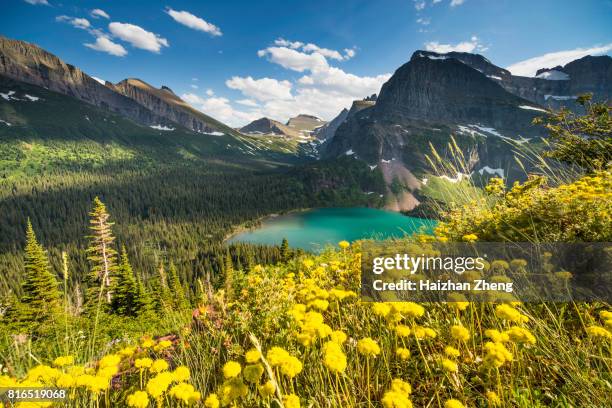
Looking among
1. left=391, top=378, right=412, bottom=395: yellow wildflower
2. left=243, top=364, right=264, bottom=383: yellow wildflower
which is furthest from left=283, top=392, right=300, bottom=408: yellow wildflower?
left=391, top=378, right=412, bottom=395: yellow wildflower

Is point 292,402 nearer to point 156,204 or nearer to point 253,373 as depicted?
point 253,373

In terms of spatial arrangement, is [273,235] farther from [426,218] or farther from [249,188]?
[426,218]

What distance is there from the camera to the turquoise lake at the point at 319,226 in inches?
4198

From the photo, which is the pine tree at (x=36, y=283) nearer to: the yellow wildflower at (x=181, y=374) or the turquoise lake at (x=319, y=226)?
the yellow wildflower at (x=181, y=374)

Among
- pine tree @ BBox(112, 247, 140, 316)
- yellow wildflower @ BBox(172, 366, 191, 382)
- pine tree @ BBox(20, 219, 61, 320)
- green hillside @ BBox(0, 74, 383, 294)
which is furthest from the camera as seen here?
green hillside @ BBox(0, 74, 383, 294)

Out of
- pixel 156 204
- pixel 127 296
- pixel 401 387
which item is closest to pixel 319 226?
pixel 156 204

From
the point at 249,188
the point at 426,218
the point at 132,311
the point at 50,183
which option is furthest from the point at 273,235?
the point at 50,183

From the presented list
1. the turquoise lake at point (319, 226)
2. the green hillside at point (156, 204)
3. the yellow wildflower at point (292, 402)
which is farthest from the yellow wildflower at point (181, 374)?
the turquoise lake at point (319, 226)

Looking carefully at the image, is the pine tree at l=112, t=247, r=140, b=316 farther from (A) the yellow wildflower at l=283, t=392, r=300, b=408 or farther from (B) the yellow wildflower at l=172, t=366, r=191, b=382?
(A) the yellow wildflower at l=283, t=392, r=300, b=408

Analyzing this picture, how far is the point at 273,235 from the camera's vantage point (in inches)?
4641

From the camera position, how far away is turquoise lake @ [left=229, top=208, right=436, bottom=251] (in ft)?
350

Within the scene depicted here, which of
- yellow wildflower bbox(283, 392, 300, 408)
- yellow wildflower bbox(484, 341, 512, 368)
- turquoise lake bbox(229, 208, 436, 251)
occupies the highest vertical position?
yellow wildflower bbox(484, 341, 512, 368)

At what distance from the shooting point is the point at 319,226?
12625 centimetres

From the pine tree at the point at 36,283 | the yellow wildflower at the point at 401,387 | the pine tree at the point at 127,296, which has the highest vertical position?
the yellow wildflower at the point at 401,387
